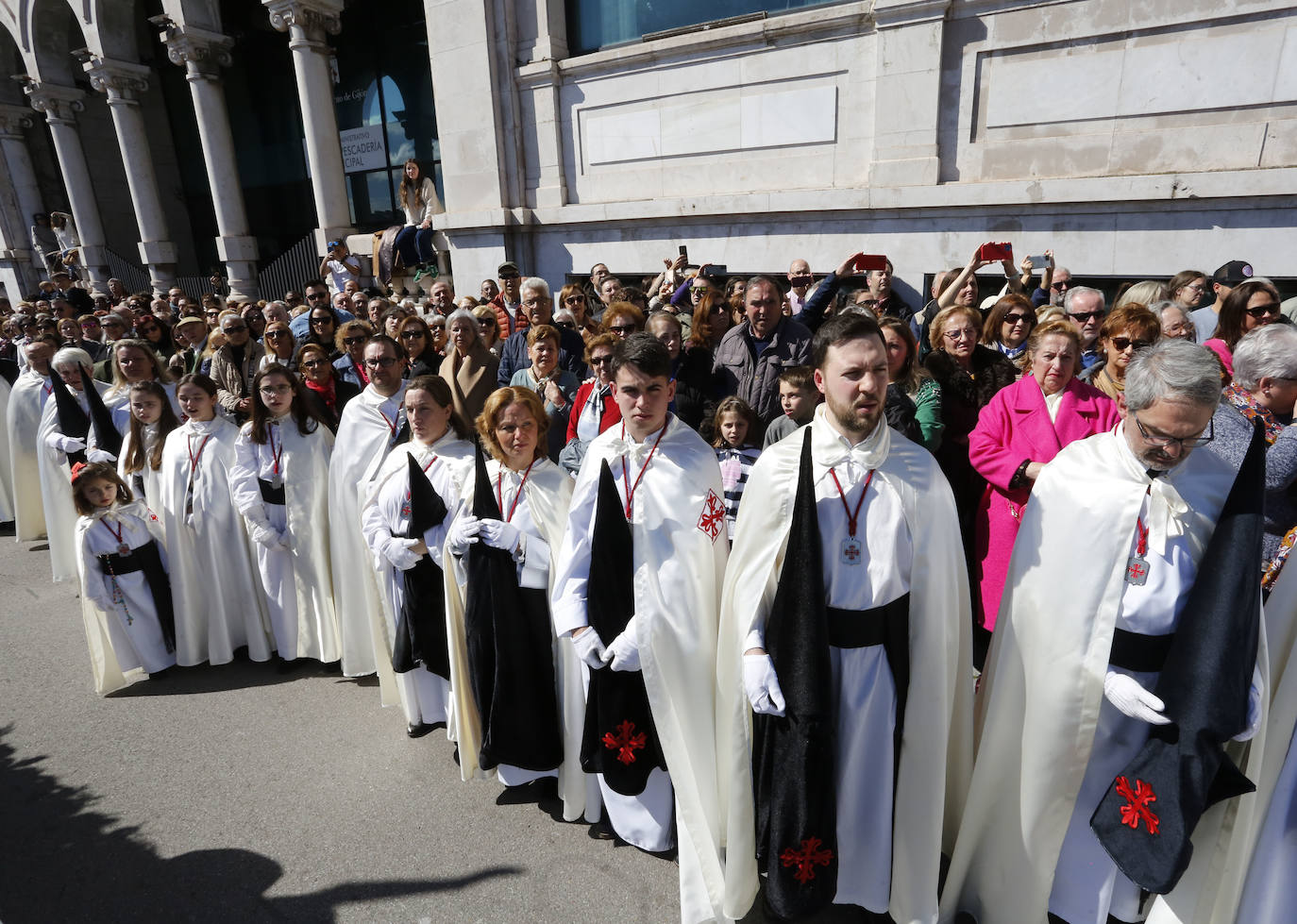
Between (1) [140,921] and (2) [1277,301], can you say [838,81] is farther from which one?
(1) [140,921]

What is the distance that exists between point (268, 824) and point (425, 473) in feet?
6.08

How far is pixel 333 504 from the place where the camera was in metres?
4.43

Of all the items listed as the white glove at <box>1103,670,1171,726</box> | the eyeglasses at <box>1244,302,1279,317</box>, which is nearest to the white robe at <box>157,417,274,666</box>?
the white glove at <box>1103,670,1171,726</box>

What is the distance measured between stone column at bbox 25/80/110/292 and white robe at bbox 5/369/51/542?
1500cm

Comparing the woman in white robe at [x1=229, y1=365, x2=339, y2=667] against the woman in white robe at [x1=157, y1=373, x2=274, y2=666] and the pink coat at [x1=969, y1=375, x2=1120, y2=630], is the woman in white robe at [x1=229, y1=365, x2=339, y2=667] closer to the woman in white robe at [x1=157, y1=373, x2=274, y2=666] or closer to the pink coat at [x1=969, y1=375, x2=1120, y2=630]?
the woman in white robe at [x1=157, y1=373, x2=274, y2=666]

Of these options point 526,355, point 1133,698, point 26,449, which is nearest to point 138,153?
point 26,449

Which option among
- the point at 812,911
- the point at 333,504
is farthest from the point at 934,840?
the point at 333,504

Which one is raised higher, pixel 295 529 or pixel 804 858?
pixel 295 529

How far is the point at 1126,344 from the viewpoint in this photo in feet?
12.2

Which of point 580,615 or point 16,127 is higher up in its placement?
point 16,127

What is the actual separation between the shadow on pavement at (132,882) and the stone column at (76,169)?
20521 mm

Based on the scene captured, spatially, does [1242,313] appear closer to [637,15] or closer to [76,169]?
[637,15]

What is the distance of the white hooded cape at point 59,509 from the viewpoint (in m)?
6.57

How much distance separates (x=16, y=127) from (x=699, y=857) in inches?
1100
